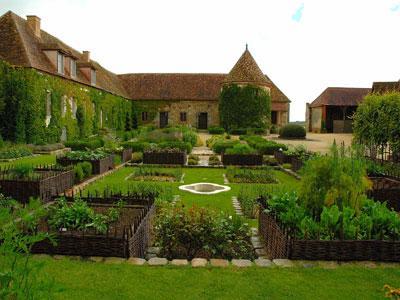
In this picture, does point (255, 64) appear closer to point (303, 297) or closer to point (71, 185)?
point (71, 185)

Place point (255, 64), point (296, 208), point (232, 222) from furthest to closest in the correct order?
1. point (255, 64)
2. point (232, 222)
3. point (296, 208)

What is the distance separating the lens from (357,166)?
6.25m

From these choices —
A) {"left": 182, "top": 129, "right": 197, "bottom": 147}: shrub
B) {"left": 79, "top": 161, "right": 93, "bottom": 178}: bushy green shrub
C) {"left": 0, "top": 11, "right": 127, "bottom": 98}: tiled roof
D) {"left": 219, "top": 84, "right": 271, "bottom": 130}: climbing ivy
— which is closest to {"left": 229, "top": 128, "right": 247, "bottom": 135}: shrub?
{"left": 219, "top": 84, "right": 271, "bottom": 130}: climbing ivy

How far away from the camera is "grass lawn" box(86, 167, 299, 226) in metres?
9.28

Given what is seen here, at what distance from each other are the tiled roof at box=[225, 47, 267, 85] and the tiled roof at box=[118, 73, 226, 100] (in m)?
4.03

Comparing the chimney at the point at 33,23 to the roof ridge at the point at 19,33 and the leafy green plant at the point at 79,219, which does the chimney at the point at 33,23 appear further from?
the leafy green plant at the point at 79,219

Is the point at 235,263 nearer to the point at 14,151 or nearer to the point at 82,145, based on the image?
the point at 14,151

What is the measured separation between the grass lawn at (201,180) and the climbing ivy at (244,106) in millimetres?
23131

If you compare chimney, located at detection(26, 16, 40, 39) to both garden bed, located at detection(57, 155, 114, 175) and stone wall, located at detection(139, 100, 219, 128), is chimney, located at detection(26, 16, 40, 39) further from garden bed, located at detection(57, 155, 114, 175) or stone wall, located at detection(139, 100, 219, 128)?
stone wall, located at detection(139, 100, 219, 128)

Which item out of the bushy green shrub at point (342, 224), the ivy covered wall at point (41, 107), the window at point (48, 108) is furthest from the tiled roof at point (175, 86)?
the bushy green shrub at point (342, 224)

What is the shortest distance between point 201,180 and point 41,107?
13.4 metres

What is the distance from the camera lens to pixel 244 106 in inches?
1499

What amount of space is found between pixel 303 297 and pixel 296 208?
2038 mm

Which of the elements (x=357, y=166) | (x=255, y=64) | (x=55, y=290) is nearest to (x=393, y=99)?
(x=357, y=166)
